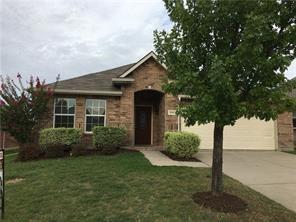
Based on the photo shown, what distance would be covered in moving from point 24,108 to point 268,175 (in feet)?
35.9

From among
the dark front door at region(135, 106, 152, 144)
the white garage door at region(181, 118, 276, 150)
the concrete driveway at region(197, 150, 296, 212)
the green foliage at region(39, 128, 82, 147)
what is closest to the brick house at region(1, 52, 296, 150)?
the white garage door at region(181, 118, 276, 150)

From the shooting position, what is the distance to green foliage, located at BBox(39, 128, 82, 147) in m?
12.8

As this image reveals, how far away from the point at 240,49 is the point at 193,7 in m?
1.42

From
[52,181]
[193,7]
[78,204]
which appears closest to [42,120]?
[52,181]

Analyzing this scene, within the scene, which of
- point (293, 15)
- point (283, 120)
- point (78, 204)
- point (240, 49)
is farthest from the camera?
point (283, 120)

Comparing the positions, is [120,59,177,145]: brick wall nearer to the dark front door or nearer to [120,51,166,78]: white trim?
[120,51,166,78]: white trim

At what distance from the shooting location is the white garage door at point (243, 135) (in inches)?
626

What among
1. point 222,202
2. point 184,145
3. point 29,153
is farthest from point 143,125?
point 222,202

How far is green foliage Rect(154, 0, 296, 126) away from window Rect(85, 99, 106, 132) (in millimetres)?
9450

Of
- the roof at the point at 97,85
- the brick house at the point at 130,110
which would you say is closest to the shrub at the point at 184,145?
the brick house at the point at 130,110

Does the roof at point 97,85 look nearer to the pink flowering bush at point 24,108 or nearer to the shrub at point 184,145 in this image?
the pink flowering bush at point 24,108

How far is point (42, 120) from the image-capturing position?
14.1 meters

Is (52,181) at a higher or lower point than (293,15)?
lower

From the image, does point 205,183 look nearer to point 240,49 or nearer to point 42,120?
point 240,49
